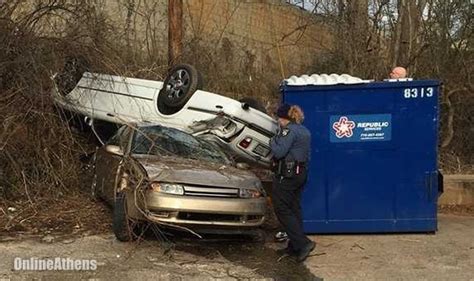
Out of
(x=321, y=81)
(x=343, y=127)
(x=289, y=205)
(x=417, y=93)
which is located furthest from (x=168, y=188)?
(x=417, y=93)

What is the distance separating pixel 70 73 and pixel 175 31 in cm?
463

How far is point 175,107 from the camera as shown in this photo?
32.1ft

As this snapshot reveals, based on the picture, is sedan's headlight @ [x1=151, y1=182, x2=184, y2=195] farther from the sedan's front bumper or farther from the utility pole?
the utility pole

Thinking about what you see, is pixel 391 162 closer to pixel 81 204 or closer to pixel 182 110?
pixel 182 110

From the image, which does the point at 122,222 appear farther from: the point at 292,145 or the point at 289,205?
the point at 292,145

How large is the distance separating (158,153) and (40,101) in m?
2.17

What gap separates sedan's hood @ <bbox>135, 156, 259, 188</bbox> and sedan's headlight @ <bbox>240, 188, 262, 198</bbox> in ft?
0.17

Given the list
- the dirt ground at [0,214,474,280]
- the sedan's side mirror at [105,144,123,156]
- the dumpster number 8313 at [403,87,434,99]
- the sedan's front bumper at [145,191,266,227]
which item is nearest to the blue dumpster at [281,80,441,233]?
the dumpster number 8313 at [403,87,434,99]

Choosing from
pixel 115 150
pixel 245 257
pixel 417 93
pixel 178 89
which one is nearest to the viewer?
pixel 245 257

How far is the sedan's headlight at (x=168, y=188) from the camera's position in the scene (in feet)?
23.6

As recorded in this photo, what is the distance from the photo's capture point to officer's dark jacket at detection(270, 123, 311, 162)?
7160 mm

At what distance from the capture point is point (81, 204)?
30.5 feet

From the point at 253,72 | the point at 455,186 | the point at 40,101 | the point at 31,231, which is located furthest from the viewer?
the point at 253,72

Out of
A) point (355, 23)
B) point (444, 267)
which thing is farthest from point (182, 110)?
point (355, 23)
